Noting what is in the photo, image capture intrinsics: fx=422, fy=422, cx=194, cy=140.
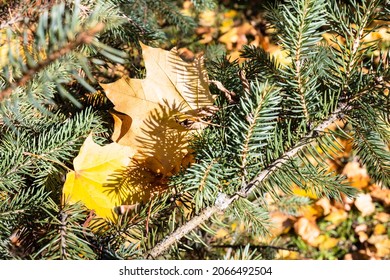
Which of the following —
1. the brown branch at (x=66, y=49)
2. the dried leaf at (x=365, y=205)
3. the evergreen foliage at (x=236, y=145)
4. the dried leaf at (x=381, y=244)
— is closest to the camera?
the brown branch at (x=66, y=49)

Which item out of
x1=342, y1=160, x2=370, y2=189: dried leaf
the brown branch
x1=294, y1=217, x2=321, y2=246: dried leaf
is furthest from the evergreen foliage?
x1=342, y1=160, x2=370, y2=189: dried leaf

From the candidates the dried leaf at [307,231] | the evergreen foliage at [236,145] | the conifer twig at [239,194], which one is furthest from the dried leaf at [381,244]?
the conifer twig at [239,194]

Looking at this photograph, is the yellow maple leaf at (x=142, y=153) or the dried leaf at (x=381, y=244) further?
the dried leaf at (x=381, y=244)

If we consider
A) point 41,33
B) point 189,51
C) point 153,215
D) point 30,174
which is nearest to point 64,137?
point 30,174

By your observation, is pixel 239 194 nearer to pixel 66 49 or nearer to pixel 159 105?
pixel 159 105

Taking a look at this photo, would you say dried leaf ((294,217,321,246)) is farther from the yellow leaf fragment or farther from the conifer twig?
the conifer twig

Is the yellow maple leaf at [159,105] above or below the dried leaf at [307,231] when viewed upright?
above

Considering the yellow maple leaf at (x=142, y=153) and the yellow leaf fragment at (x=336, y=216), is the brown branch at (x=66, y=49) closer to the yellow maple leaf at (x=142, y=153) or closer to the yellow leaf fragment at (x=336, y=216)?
the yellow maple leaf at (x=142, y=153)

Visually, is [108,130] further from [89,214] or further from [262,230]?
[262,230]
